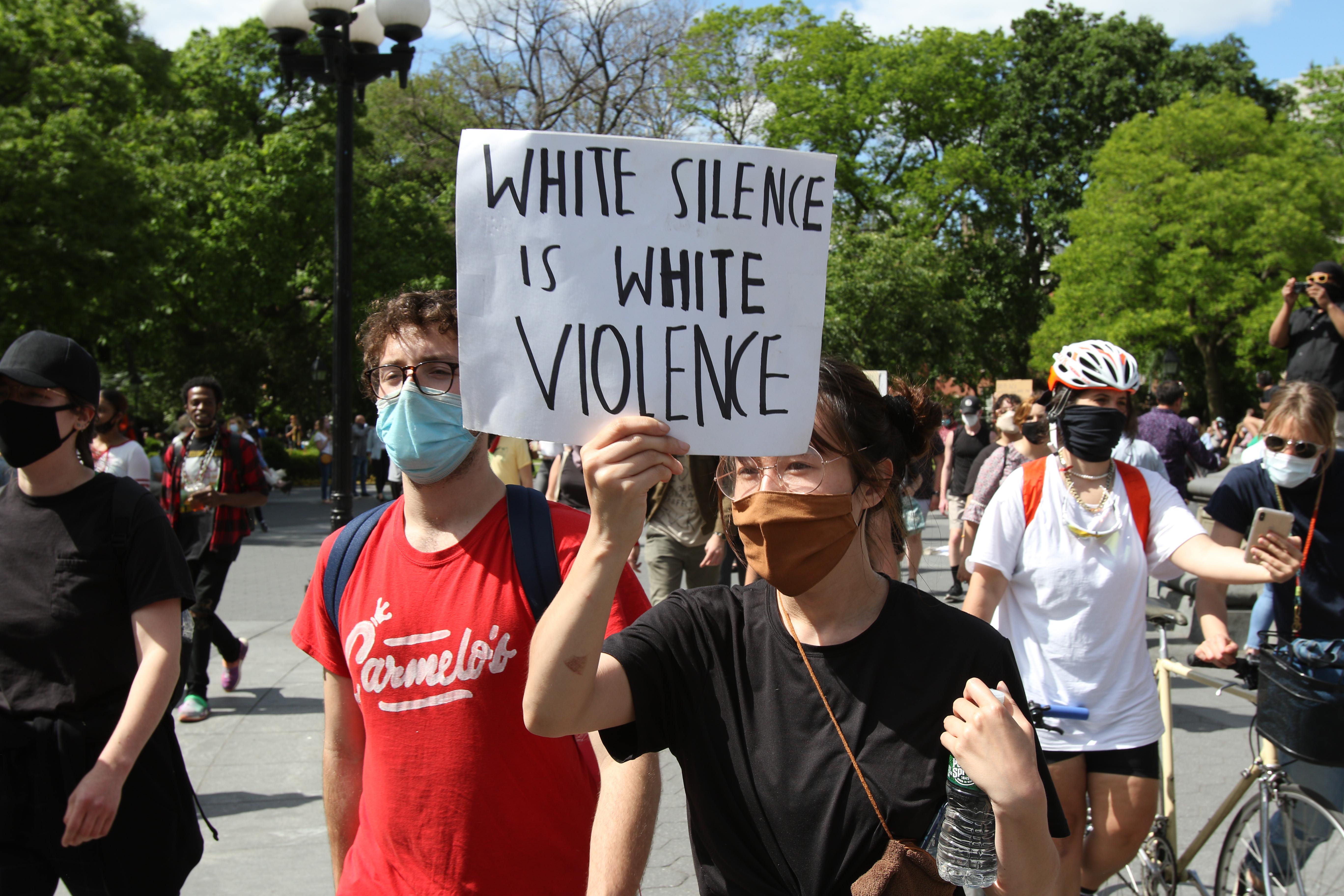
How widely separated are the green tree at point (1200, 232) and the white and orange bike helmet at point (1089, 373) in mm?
32126

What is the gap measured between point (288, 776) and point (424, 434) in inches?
165

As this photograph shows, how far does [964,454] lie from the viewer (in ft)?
39.6

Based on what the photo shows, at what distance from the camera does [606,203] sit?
179 centimetres

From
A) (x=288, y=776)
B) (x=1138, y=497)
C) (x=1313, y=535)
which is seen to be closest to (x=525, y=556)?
(x=1138, y=497)

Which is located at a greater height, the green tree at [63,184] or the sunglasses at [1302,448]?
the green tree at [63,184]

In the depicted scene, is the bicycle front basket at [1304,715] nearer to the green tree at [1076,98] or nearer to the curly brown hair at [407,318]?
the curly brown hair at [407,318]

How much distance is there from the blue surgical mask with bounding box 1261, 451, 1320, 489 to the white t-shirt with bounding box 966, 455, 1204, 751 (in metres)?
0.56

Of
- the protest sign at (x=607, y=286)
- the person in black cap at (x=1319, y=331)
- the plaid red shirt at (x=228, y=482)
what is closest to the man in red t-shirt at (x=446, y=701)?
the protest sign at (x=607, y=286)

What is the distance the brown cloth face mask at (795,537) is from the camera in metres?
1.92

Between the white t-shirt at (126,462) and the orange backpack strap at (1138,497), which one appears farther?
the white t-shirt at (126,462)

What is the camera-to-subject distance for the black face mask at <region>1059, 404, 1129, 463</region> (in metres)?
3.76

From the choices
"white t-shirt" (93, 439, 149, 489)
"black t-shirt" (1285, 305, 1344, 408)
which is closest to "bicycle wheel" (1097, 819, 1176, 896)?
"black t-shirt" (1285, 305, 1344, 408)

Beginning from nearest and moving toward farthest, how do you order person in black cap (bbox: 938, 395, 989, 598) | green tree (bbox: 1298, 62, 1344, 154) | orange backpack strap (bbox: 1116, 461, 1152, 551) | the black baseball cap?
the black baseball cap → orange backpack strap (bbox: 1116, 461, 1152, 551) → person in black cap (bbox: 938, 395, 989, 598) → green tree (bbox: 1298, 62, 1344, 154)

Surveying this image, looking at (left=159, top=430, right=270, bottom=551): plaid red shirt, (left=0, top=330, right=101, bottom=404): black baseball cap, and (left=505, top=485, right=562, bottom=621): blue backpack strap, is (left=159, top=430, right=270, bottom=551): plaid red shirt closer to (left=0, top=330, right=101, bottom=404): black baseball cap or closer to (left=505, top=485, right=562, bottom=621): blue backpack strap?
(left=0, top=330, right=101, bottom=404): black baseball cap
